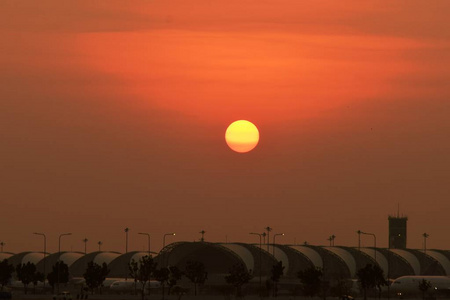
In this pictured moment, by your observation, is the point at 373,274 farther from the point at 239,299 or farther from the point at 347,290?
the point at 239,299

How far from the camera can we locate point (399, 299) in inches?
7825

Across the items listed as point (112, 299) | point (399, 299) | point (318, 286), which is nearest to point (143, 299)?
point (112, 299)

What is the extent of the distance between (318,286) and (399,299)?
50.5ft

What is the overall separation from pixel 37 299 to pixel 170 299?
21.4 m

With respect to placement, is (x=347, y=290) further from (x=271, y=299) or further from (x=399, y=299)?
(x=271, y=299)

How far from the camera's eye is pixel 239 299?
17112 centimetres

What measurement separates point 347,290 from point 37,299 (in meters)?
61.3

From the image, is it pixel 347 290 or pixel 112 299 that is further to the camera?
pixel 347 290

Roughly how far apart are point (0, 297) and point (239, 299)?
1483 inches

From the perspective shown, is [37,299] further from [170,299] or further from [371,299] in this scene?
[371,299]

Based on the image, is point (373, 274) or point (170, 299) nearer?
point (170, 299)

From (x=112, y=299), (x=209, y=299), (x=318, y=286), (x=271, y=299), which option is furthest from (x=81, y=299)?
(x=318, y=286)

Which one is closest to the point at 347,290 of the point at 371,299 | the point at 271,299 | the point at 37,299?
the point at 371,299

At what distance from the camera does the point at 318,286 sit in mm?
198375
